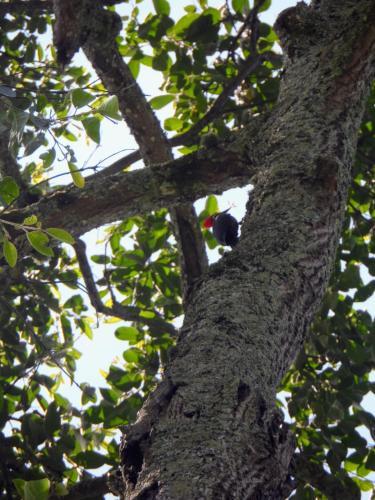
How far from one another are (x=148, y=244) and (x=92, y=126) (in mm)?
1992

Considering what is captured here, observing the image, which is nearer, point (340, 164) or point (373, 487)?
point (340, 164)

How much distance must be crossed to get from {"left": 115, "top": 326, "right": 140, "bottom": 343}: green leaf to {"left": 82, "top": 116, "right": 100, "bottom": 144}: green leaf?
6.45 ft

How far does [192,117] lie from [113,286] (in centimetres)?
100

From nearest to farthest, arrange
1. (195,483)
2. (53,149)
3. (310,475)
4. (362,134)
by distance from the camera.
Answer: (195,483) → (53,149) → (310,475) → (362,134)

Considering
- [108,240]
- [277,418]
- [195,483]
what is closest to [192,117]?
[108,240]

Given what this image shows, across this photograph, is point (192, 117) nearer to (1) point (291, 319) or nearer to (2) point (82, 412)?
(2) point (82, 412)

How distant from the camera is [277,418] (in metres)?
1.19

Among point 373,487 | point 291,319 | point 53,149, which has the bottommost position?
point 373,487

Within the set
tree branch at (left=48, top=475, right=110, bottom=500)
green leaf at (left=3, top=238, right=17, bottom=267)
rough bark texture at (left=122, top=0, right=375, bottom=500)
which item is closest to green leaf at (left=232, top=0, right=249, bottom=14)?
rough bark texture at (left=122, top=0, right=375, bottom=500)

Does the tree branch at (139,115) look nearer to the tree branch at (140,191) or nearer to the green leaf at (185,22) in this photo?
the green leaf at (185,22)

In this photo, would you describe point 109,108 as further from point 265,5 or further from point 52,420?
point 265,5

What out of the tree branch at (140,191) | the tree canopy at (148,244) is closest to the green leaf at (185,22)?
the tree canopy at (148,244)

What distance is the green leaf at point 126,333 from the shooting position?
10.8ft

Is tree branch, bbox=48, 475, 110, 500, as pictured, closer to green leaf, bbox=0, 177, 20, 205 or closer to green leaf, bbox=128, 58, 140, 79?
green leaf, bbox=0, 177, 20, 205
